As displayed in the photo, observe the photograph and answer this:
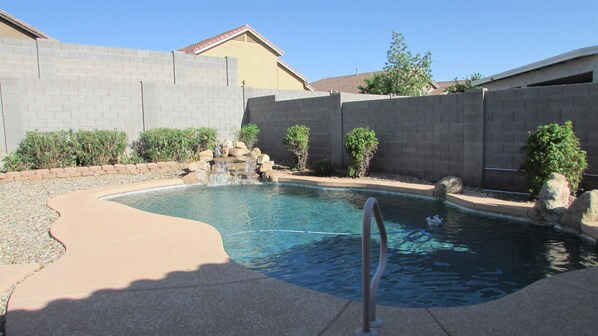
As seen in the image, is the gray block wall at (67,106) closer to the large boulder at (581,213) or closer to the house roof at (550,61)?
the large boulder at (581,213)

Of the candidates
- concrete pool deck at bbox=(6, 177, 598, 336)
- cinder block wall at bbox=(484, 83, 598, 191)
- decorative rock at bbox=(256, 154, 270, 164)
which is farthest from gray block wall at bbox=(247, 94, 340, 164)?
concrete pool deck at bbox=(6, 177, 598, 336)

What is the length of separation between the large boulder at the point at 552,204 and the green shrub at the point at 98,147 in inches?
492

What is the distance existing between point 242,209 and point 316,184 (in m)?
3.22

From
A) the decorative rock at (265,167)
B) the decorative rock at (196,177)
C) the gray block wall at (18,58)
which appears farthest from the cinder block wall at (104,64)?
the decorative rock at (265,167)

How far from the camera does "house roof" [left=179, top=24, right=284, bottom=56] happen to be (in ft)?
82.5

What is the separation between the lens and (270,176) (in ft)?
42.6

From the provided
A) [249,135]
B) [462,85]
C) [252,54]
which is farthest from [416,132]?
[462,85]

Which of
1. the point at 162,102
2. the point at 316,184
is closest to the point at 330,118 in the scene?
the point at 316,184

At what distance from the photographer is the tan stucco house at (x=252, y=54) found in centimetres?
2595

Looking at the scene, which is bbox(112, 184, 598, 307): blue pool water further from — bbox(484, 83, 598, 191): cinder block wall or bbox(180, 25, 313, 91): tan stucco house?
bbox(180, 25, 313, 91): tan stucco house

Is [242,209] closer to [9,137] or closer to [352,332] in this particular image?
[352,332]

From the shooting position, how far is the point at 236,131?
17.8m

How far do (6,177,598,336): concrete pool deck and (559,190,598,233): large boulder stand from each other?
2.35 meters

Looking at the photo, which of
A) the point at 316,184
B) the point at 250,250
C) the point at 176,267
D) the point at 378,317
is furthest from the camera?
the point at 316,184
